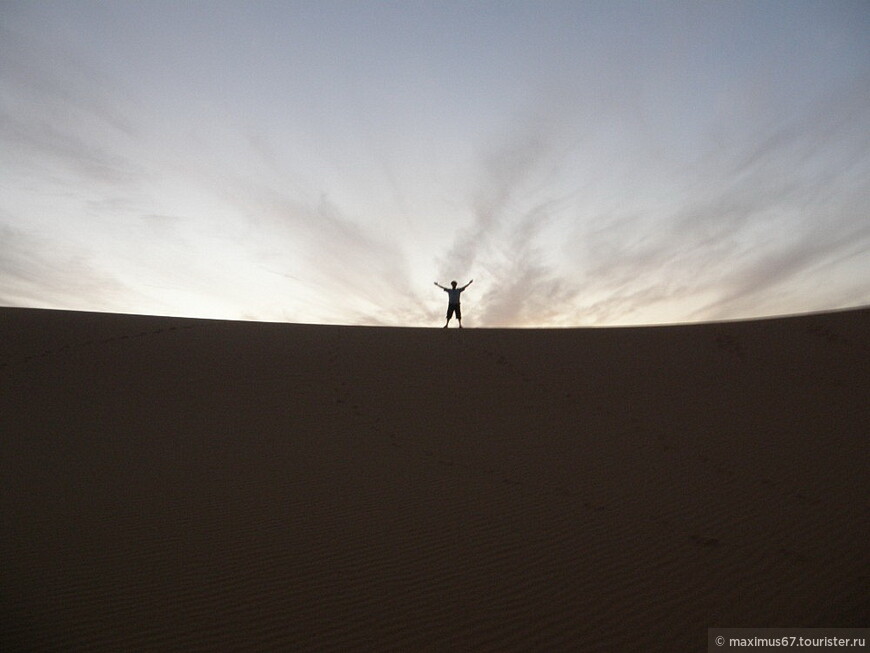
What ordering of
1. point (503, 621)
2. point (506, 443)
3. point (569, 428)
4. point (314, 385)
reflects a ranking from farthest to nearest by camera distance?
point (314, 385) < point (569, 428) < point (506, 443) < point (503, 621)

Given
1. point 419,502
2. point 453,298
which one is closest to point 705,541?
point 419,502

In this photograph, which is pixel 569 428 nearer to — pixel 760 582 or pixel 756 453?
pixel 756 453

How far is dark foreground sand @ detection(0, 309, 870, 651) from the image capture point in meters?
3.41

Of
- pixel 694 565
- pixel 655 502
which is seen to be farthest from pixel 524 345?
pixel 694 565

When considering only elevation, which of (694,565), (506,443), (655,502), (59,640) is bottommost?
(59,640)

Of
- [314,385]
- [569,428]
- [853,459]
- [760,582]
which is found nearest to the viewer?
[760,582]

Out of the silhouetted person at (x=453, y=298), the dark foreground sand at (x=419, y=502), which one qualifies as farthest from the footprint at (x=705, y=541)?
the silhouetted person at (x=453, y=298)

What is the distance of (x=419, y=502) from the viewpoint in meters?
5.25

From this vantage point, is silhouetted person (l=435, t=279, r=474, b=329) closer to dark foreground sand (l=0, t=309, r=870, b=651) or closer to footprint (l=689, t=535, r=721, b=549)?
dark foreground sand (l=0, t=309, r=870, b=651)

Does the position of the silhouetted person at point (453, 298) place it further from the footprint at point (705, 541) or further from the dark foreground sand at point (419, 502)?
the footprint at point (705, 541)

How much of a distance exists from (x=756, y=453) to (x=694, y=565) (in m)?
3.32

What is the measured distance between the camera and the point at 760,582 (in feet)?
12.4

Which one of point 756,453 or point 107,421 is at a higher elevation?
point 107,421

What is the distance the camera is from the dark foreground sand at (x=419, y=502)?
3410 millimetres
